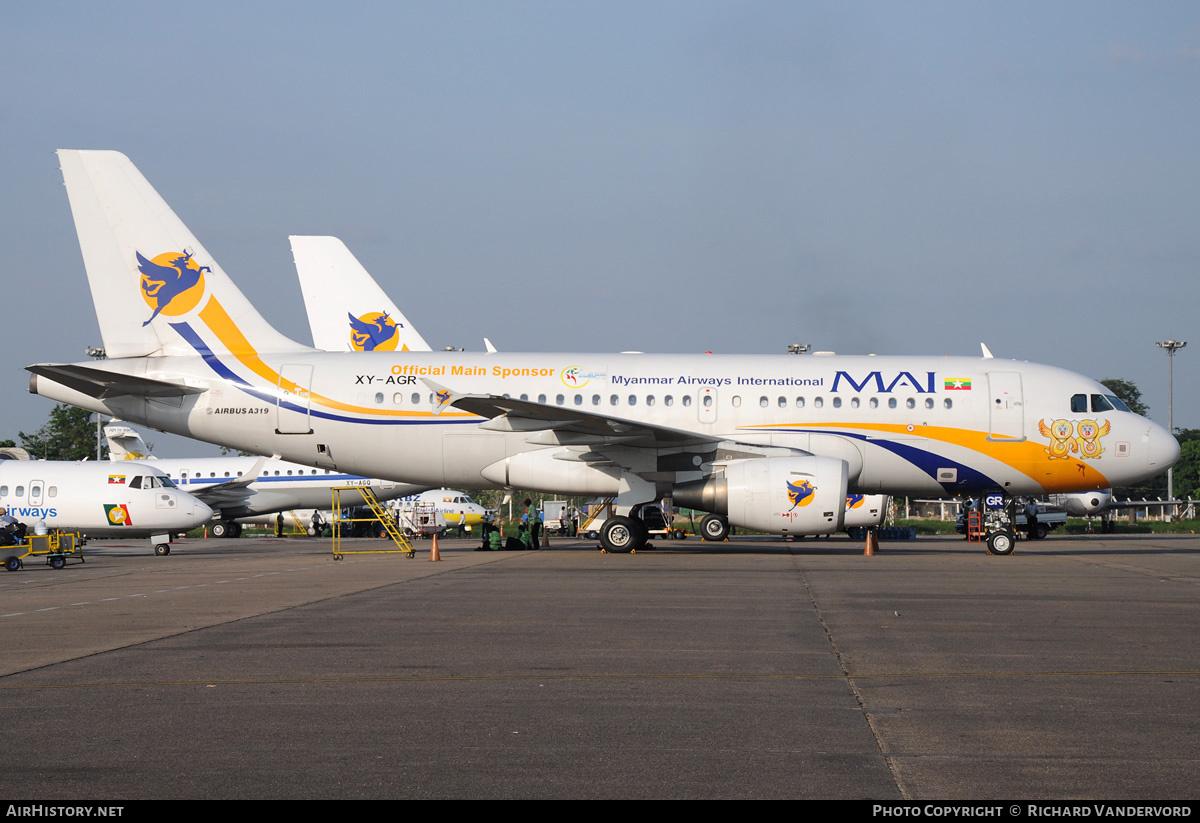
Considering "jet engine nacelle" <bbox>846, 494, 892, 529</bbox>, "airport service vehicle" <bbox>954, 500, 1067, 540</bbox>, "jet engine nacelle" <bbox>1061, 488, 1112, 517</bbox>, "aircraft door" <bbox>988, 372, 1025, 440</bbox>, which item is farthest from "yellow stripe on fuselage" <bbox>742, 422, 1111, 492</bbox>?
"jet engine nacelle" <bbox>1061, 488, 1112, 517</bbox>

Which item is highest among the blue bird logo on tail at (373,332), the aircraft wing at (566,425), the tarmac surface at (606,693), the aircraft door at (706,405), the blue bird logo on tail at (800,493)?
the blue bird logo on tail at (373,332)

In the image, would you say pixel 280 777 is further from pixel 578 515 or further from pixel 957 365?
pixel 578 515

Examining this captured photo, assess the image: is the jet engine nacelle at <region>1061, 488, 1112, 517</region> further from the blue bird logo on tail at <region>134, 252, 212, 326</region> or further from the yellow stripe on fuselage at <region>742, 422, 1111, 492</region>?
the blue bird logo on tail at <region>134, 252, 212, 326</region>

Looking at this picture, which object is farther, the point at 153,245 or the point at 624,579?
the point at 153,245

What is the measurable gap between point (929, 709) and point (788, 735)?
1.18 metres

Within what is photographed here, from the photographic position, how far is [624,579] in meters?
15.9

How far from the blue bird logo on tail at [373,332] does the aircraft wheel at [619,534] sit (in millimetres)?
14500

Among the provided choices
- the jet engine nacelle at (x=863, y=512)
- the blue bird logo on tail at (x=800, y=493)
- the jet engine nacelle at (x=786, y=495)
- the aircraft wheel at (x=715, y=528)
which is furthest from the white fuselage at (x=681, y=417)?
the aircraft wheel at (x=715, y=528)

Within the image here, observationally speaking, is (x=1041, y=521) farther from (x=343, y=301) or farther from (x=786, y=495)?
(x=786, y=495)

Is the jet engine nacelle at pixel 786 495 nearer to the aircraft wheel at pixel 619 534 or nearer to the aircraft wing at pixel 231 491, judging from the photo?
the aircraft wheel at pixel 619 534

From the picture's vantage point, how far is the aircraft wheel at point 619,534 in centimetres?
2264

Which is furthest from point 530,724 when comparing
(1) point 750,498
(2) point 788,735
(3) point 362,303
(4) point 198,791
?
(3) point 362,303

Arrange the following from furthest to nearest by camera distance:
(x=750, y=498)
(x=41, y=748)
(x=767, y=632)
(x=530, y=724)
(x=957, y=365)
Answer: (x=957, y=365), (x=750, y=498), (x=767, y=632), (x=530, y=724), (x=41, y=748)

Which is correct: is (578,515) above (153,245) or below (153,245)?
below
